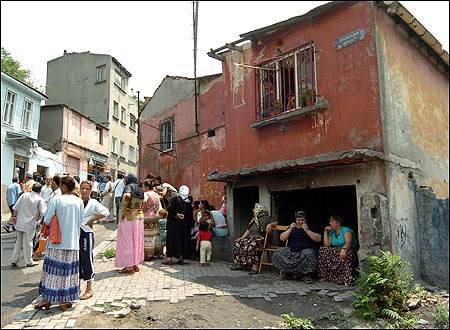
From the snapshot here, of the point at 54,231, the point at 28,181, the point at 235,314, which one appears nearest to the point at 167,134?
the point at 28,181

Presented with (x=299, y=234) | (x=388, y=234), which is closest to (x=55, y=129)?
(x=299, y=234)

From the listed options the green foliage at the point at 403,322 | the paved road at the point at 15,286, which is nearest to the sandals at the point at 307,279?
the green foliage at the point at 403,322

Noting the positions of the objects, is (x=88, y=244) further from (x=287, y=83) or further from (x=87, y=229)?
(x=287, y=83)

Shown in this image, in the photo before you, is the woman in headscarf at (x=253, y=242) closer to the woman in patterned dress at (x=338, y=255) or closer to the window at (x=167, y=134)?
the woman in patterned dress at (x=338, y=255)

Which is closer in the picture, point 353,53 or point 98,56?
point 353,53

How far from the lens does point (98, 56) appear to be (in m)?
26.2

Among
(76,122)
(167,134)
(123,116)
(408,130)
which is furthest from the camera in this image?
(123,116)

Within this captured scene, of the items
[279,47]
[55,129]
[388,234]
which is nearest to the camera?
[388,234]

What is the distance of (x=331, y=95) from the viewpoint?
6.96 m

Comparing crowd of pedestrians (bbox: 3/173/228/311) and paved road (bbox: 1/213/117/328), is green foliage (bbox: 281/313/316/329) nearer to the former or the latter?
crowd of pedestrians (bbox: 3/173/228/311)

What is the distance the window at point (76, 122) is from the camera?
861 inches

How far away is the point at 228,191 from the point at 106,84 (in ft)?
66.6

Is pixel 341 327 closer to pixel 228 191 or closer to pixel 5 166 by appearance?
pixel 228 191

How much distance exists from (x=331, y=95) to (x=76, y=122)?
63.1 ft
